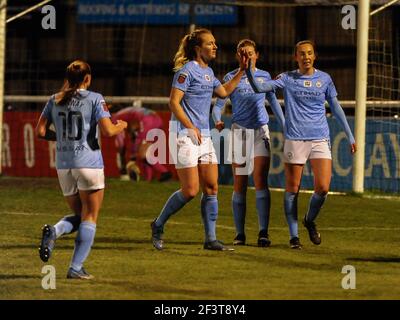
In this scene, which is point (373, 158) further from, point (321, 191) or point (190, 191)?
point (190, 191)

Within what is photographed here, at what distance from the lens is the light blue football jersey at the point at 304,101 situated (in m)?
13.2

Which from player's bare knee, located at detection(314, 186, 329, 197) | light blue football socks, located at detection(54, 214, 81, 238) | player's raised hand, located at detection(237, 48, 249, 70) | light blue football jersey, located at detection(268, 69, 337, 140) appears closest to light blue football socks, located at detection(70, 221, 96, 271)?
light blue football socks, located at detection(54, 214, 81, 238)

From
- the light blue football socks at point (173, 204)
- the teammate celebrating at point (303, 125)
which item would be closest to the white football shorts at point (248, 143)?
the teammate celebrating at point (303, 125)

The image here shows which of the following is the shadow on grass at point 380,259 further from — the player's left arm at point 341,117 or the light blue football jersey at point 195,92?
the light blue football jersey at point 195,92

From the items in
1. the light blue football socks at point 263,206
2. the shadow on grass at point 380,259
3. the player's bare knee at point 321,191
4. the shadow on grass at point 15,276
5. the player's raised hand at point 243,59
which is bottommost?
the shadow on grass at point 15,276

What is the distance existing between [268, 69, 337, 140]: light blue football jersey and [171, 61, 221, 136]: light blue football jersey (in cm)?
94

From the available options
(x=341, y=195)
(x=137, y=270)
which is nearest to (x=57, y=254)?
(x=137, y=270)

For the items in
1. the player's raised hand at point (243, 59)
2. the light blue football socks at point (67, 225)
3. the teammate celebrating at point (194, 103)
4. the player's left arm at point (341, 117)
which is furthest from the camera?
the player's left arm at point (341, 117)

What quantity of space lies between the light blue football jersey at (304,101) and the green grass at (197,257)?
1.16 m

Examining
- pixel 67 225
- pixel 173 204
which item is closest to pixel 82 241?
pixel 67 225

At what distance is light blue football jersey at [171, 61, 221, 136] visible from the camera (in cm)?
1248

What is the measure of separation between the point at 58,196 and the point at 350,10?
233 inches
